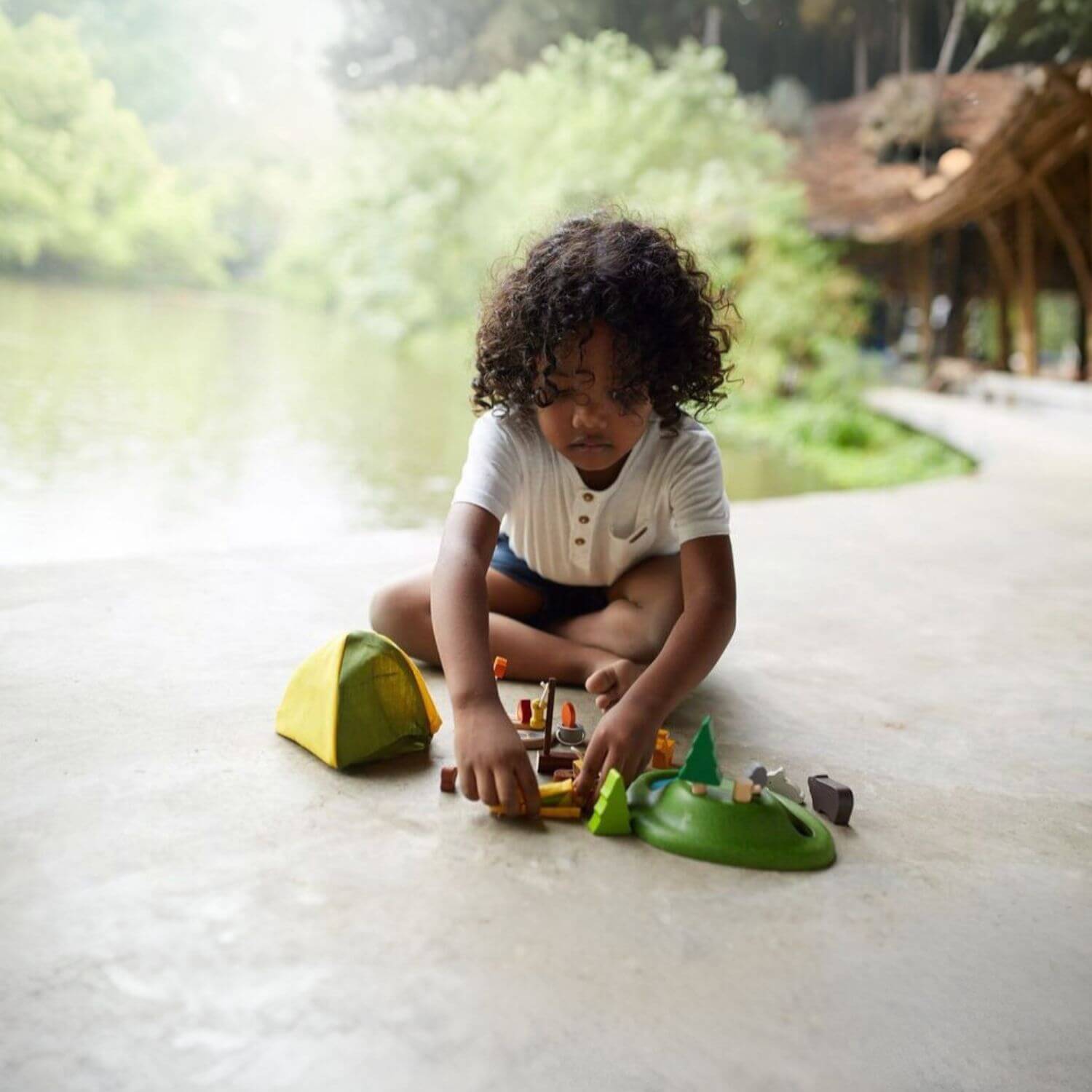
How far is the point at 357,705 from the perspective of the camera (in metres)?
1.39

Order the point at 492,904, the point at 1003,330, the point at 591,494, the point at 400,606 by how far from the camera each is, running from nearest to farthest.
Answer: the point at 492,904 < the point at 591,494 < the point at 400,606 < the point at 1003,330

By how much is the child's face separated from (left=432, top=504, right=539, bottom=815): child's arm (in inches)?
6.3

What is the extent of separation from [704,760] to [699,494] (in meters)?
0.49

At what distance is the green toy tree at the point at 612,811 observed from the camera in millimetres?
1236

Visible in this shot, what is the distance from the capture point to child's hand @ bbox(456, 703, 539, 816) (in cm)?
124

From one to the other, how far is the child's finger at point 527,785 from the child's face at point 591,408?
1.63 feet

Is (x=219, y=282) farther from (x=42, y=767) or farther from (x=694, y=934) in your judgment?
(x=694, y=934)

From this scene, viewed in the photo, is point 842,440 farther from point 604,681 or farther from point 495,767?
point 495,767

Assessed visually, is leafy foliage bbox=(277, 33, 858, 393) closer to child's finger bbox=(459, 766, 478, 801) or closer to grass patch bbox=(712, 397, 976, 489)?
grass patch bbox=(712, 397, 976, 489)

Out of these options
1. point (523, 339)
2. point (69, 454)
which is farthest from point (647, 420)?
point (69, 454)

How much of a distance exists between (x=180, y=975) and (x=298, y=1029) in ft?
0.41

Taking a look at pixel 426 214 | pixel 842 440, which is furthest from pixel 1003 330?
pixel 426 214

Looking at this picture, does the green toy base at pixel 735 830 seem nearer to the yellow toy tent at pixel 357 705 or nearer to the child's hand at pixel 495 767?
the child's hand at pixel 495 767

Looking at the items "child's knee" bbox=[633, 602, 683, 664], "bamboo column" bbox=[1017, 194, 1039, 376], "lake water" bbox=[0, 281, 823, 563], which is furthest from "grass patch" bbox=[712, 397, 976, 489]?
"child's knee" bbox=[633, 602, 683, 664]
